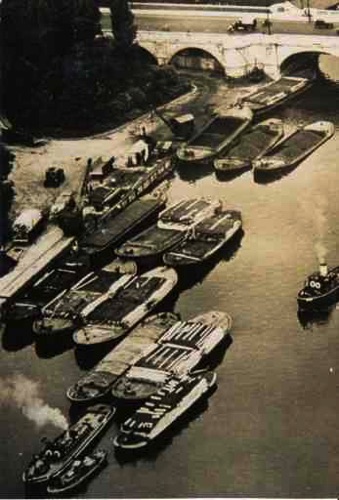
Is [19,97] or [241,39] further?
[241,39]

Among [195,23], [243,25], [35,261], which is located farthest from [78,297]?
[243,25]

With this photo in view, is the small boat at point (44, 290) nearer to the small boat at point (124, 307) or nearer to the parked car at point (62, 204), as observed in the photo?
the small boat at point (124, 307)

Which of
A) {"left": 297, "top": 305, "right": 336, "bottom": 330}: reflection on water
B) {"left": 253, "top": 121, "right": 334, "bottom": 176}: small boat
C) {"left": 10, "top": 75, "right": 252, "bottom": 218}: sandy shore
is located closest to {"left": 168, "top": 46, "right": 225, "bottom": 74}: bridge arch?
{"left": 10, "top": 75, "right": 252, "bottom": 218}: sandy shore

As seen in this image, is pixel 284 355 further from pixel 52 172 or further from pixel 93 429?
pixel 52 172

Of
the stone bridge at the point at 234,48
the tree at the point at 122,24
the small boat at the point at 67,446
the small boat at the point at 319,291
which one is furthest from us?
the stone bridge at the point at 234,48

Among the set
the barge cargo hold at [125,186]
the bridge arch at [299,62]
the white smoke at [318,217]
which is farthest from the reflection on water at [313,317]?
the bridge arch at [299,62]

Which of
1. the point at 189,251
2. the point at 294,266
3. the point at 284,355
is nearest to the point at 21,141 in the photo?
the point at 189,251

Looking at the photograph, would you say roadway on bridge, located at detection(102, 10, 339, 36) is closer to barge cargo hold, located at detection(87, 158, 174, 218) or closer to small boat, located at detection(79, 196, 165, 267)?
barge cargo hold, located at detection(87, 158, 174, 218)
